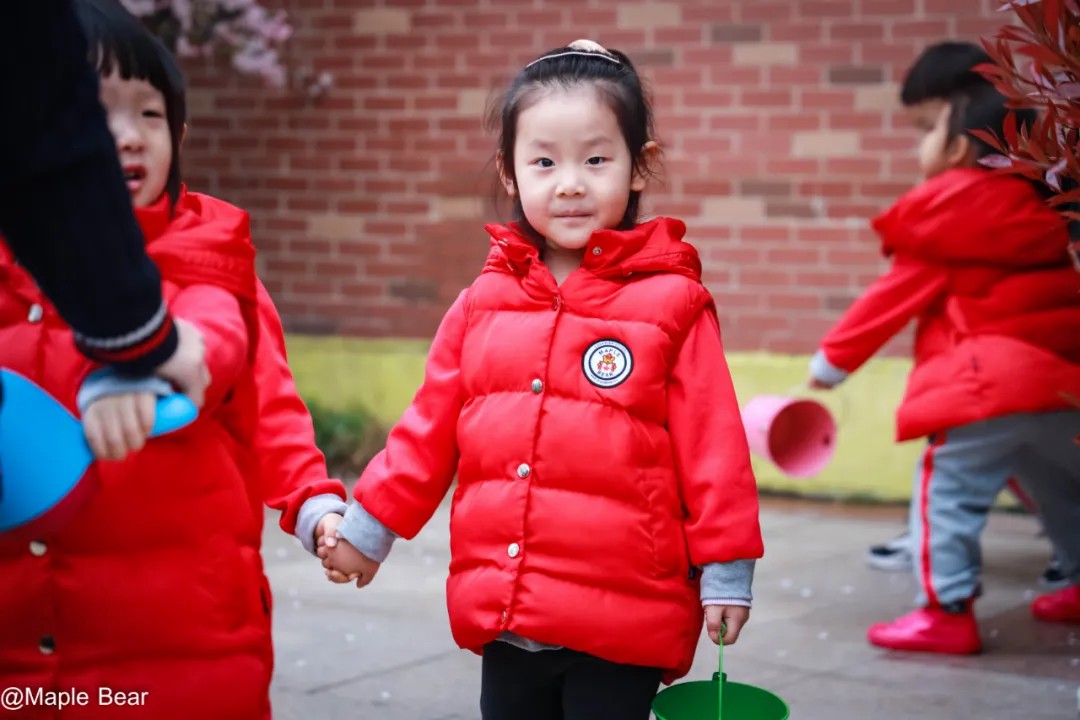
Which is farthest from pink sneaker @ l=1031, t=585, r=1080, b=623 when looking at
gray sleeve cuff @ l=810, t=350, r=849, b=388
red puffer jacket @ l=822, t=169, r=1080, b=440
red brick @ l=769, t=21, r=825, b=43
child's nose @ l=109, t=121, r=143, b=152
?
child's nose @ l=109, t=121, r=143, b=152

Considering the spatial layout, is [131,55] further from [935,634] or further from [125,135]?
[935,634]

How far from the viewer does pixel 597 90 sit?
110 inches

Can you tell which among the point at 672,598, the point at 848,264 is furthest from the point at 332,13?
the point at 672,598

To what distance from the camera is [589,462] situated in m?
2.64

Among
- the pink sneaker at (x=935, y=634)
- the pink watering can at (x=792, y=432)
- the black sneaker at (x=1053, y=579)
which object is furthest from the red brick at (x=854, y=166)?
the pink sneaker at (x=935, y=634)

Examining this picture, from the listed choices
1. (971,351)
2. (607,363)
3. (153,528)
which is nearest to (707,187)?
(971,351)

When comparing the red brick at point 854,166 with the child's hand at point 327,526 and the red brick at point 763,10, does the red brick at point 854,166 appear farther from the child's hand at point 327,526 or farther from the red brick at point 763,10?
the child's hand at point 327,526

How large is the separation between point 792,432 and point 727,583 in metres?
2.32

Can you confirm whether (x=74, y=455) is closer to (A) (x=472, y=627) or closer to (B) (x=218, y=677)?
(B) (x=218, y=677)

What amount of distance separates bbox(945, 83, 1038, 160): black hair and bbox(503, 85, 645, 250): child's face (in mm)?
2137

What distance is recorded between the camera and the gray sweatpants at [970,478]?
4.51 m

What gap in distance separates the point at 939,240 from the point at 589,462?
2.28 meters

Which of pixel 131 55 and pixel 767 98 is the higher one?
pixel 131 55

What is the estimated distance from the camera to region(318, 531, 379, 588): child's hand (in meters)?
2.77
